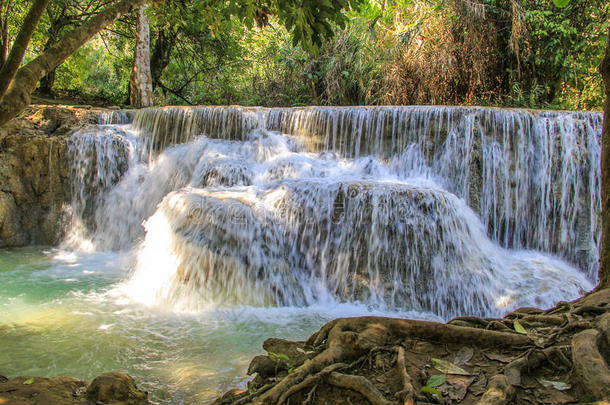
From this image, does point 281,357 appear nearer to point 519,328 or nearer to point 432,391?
point 432,391

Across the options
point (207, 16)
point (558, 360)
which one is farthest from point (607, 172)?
point (207, 16)

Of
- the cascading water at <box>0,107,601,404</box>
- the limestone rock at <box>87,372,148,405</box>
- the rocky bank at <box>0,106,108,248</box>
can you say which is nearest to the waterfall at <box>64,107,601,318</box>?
the cascading water at <box>0,107,601,404</box>

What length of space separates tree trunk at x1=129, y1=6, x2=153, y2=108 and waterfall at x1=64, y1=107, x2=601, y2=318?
2803 millimetres

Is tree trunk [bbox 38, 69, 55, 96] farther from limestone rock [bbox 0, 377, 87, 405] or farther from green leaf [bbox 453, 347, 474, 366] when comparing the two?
green leaf [bbox 453, 347, 474, 366]

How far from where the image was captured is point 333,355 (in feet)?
7.59

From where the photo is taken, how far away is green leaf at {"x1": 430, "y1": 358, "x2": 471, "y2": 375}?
7.11 ft

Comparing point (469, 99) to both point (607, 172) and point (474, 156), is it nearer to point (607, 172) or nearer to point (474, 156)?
point (474, 156)

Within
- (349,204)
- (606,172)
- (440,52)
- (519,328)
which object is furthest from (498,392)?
(440,52)

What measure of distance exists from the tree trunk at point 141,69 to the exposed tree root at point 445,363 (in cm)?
1094

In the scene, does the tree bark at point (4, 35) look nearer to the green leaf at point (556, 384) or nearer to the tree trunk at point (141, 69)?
the tree trunk at point (141, 69)

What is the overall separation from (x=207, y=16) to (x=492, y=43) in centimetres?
944

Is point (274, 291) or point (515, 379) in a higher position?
point (515, 379)

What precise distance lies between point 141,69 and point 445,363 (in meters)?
11.9

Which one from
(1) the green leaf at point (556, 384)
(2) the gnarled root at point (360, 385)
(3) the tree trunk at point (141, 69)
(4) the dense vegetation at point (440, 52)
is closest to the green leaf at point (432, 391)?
(2) the gnarled root at point (360, 385)
